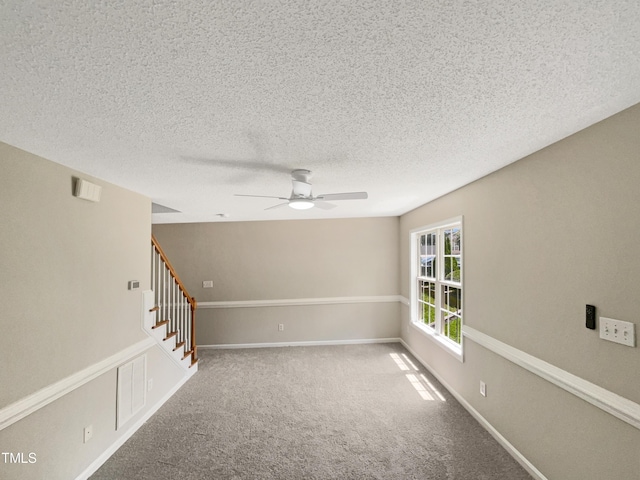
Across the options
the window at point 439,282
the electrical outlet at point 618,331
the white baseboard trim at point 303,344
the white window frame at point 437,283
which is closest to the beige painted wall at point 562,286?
the electrical outlet at point 618,331

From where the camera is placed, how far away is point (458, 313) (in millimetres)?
3607

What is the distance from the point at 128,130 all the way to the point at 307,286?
4.34 m

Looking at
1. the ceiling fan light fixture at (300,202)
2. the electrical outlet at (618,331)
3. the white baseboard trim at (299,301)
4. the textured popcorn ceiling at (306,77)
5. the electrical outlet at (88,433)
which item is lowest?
the electrical outlet at (88,433)

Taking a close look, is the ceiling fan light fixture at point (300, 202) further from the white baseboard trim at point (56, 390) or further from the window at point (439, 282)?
the white baseboard trim at point (56, 390)

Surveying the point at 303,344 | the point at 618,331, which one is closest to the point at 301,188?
the point at 618,331

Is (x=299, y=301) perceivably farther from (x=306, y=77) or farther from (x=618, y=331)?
(x=306, y=77)

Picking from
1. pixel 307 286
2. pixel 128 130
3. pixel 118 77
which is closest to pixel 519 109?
pixel 118 77

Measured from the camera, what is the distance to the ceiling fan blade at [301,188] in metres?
2.45

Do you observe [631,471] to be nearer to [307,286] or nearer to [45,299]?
[45,299]

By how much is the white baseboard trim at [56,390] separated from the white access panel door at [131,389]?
0.12 m

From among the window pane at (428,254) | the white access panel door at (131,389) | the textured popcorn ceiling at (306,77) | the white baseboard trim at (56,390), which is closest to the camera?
the textured popcorn ceiling at (306,77)

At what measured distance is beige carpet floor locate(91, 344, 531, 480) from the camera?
2.34 meters

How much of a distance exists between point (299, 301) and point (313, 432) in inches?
113

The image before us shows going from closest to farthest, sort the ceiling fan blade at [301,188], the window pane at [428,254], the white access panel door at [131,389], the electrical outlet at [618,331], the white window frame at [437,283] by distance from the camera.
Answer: the electrical outlet at [618,331], the ceiling fan blade at [301,188], the white access panel door at [131,389], the white window frame at [437,283], the window pane at [428,254]
